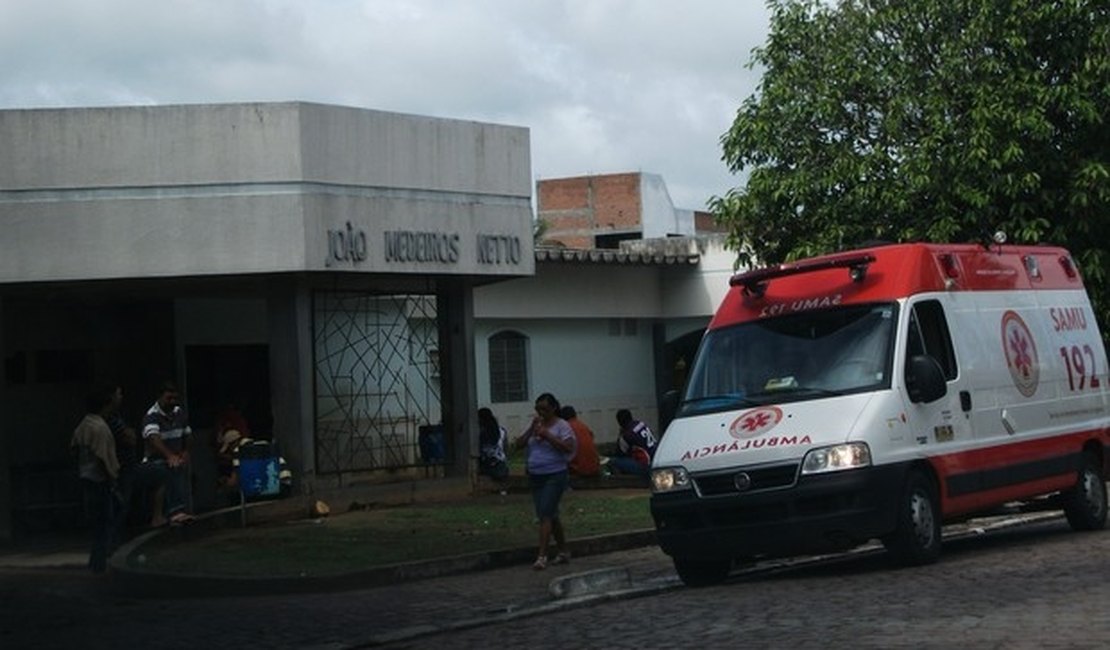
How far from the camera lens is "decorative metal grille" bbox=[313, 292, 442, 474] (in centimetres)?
2183

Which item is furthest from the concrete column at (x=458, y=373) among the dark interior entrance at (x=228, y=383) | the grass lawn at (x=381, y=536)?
the dark interior entrance at (x=228, y=383)

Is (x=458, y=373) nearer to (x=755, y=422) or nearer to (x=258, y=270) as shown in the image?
(x=258, y=270)

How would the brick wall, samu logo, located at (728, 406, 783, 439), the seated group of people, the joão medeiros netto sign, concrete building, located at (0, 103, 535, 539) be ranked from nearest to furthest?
samu logo, located at (728, 406, 783, 439)
concrete building, located at (0, 103, 535, 539)
the joão medeiros netto sign
the seated group of people
the brick wall

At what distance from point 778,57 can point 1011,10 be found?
3.67 m

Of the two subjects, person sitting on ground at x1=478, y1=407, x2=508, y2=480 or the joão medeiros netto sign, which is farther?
person sitting on ground at x1=478, y1=407, x2=508, y2=480

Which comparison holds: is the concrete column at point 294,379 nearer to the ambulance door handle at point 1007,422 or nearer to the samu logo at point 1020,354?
the samu logo at point 1020,354

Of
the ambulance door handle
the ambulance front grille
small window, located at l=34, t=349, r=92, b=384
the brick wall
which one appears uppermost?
the brick wall

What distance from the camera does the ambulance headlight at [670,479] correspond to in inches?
578

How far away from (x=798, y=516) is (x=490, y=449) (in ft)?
34.5

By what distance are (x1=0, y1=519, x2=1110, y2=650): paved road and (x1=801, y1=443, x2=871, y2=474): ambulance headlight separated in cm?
92

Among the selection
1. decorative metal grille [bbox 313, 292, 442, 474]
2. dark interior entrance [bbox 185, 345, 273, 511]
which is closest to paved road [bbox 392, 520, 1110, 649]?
decorative metal grille [bbox 313, 292, 442, 474]

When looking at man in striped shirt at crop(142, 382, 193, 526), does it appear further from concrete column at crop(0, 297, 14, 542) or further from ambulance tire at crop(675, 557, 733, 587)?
ambulance tire at crop(675, 557, 733, 587)

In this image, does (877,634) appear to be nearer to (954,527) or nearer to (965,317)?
(965,317)

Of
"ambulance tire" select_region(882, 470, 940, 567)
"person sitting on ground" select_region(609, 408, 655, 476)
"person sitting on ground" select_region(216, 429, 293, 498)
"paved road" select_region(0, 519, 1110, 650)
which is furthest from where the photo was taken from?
"person sitting on ground" select_region(609, 408, 655, 476)
